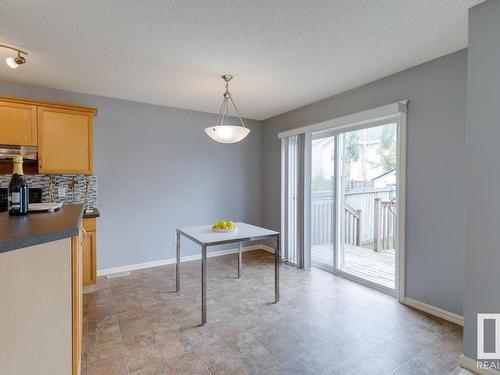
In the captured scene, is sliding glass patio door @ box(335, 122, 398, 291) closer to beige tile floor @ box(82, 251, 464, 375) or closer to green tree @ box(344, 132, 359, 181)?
green tree @ box(344, 132, 359, 181)

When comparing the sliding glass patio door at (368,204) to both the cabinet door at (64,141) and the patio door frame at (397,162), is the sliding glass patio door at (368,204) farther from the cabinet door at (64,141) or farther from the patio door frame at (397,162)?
the cabinet door at (64,141)

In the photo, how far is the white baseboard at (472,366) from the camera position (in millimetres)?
1717

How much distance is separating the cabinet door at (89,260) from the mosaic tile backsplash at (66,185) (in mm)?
616

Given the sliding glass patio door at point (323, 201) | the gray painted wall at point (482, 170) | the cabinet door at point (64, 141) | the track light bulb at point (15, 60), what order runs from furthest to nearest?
the sliding glass patio door at point (323, 201), the cabinet door at point (64, 141), the track light bulb at point (15, 60), the gray painted wall at point (482, 170)

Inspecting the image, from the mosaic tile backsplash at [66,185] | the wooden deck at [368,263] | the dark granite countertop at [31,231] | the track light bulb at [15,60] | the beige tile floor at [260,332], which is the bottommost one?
the beige tile floor at [260,332]

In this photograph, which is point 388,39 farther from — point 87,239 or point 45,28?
point 87,239

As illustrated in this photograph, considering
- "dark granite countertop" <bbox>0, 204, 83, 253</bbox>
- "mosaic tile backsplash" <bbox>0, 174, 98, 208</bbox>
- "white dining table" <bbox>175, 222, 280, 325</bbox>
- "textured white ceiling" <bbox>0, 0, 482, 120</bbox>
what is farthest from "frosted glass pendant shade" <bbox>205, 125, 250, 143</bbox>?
"mosaic tile backsplash" <bbox>0, 174, 98, 208</bbox>

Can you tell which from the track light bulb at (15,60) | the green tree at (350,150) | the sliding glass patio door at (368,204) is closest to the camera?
the track light bulb at (15,60)

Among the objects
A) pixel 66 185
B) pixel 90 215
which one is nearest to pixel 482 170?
pixel 90 215

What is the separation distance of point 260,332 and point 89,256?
2130mm

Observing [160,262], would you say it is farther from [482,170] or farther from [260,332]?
[482,170]

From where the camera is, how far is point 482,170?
5.75 feet

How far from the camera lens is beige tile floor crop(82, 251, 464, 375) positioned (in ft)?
6.13

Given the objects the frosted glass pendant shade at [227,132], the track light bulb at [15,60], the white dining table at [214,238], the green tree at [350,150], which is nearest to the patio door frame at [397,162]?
the green tree at [350,150]
